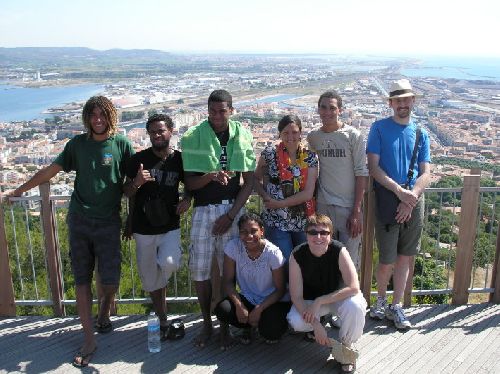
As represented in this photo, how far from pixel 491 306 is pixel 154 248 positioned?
3303mm

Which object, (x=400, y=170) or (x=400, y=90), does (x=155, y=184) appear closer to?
(x=400, y=170)

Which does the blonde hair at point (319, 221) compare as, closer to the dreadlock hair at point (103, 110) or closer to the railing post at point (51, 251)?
the dreadlock hair at point (103, 110)

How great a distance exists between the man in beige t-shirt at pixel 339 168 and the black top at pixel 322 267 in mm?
428

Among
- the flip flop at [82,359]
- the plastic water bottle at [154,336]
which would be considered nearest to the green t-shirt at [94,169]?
the plastic water bottle at [154,336]

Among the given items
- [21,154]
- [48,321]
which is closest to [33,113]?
[21,154]

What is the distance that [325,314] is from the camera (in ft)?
11.6

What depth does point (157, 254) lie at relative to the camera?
12.5 ft

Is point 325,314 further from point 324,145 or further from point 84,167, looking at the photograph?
point 84,167

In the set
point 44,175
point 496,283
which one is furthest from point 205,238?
point 496,283

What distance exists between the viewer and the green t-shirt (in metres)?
3.54

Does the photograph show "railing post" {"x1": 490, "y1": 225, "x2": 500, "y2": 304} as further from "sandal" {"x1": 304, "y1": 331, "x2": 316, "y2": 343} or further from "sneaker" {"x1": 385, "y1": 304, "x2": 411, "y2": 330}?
"sandal" {"x1": 304, "y1": 331, "x2": 316, "y2": 343}

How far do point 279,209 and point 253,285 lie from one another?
2.18 feet

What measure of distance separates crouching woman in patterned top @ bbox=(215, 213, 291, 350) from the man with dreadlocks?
95 centimetres

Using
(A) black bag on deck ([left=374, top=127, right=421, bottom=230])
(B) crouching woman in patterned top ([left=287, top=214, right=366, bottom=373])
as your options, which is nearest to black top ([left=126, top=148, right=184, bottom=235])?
(B) crouching woman in patterned top ([left=287, top=214, right=366, bottom=373])
